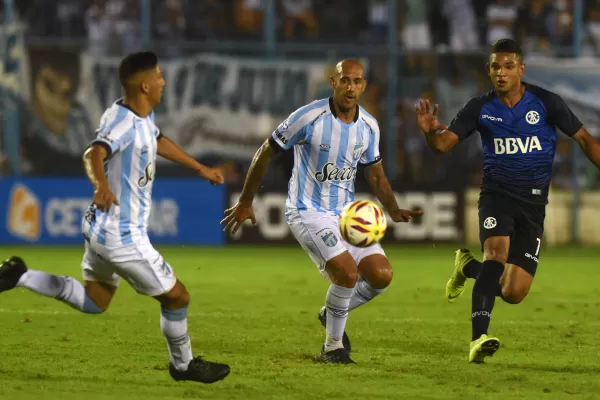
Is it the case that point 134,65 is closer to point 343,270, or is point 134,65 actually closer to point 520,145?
point 343,270

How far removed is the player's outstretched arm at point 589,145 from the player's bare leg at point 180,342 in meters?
3.05

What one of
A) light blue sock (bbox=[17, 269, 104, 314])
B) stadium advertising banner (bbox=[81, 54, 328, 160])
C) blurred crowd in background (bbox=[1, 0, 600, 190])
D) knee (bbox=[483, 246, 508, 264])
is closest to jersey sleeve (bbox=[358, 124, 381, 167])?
knee (bbox=[483, 246, 508, 264])

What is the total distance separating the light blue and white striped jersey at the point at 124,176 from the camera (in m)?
6.49

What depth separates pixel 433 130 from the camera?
7.64 metres

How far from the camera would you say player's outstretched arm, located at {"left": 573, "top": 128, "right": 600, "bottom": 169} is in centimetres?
795

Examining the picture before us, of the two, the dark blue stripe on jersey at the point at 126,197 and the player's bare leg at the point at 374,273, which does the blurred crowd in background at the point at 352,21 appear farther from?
the dark blue stripe on jersey at the point at 126,197

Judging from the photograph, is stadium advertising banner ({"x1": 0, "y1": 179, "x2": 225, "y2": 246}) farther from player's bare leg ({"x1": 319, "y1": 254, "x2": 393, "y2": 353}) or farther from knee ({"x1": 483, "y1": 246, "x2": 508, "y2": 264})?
knee ({"x1": 483, "y1": 246, "x2": 508, "y2": 264})

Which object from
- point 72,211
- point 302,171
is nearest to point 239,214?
point 302,171

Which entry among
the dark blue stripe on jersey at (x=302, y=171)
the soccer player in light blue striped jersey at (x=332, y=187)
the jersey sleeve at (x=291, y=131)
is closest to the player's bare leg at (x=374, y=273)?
the soccer player in light blue striped jersey at (x=332, y=187)

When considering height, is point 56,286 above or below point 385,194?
below

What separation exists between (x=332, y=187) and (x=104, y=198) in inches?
87.7

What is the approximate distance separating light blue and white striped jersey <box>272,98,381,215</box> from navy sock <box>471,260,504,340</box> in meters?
1.09

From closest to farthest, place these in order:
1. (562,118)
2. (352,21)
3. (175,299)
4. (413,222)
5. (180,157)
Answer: (175,299) < (180,157) < (562,118) < (413,222) < (352,21)

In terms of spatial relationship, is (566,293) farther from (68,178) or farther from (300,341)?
(68,178)
